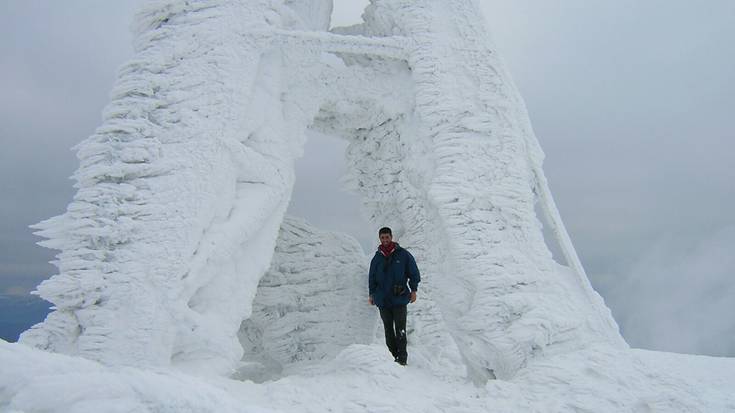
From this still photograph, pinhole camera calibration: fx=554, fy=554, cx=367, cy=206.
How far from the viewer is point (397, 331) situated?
540cm

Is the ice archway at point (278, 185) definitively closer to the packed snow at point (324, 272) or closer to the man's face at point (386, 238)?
the packed snow at point (324, 272)

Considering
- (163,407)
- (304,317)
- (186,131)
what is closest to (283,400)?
(163,407)

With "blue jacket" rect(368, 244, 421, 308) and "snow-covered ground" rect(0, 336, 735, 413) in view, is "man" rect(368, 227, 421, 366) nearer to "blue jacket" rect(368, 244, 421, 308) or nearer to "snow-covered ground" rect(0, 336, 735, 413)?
"blue jacket" rect(368, 244, 421, 308)

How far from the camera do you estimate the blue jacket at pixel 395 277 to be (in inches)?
210

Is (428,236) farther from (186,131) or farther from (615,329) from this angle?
(186,131)

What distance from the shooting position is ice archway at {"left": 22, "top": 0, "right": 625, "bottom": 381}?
398cm

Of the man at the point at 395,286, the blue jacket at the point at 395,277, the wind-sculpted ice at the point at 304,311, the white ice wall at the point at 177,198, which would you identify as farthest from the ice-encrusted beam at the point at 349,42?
the wind-sculpted ice at the point at 304,311

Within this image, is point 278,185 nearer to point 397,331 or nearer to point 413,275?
point 413,275

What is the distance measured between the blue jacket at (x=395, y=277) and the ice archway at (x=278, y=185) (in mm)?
177

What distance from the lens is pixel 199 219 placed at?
13.9 ft

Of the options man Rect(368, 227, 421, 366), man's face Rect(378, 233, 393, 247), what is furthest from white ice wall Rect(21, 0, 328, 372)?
man Rect(368, 227, 421, 366)

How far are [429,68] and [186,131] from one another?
102 inches

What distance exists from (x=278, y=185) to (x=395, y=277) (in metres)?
1.42

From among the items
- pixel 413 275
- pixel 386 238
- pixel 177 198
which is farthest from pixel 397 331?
pixel 177 198
